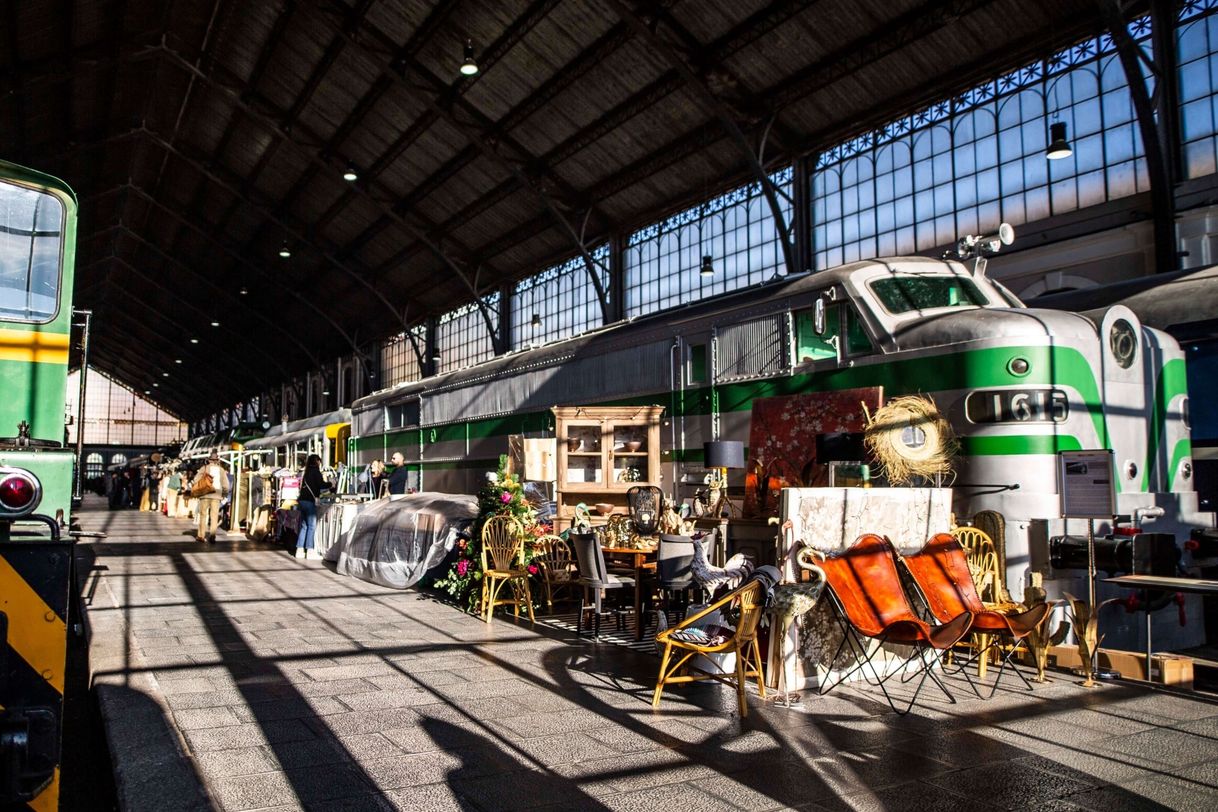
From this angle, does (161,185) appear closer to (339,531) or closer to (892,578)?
(339,531)

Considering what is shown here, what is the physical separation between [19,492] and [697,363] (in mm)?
7966

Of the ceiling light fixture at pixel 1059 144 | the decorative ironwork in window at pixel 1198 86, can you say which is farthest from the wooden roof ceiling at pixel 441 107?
the ceiling light fixture at pixel 1059 144

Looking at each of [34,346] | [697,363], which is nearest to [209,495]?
[697,363]

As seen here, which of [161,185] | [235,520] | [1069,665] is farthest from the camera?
[161,185]

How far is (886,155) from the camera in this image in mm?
17078

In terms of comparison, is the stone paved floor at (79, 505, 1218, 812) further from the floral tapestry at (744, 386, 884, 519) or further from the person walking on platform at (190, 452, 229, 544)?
the person walking on platform at (190, 452, 229, 544)

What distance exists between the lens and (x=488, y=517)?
29.5 feet

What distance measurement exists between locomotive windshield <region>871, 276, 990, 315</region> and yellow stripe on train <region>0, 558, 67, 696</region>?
7530 millimetres

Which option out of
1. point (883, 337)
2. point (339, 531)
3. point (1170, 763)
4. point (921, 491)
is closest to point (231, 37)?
point (339, 531)

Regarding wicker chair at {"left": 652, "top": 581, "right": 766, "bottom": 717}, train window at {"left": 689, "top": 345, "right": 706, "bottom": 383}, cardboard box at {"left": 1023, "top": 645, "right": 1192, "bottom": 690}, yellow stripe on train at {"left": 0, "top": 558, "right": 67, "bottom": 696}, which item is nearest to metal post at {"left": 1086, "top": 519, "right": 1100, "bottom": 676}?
cardboard box at {"left": 1023, "top": 645, "right": 1192, "bottom": 690}

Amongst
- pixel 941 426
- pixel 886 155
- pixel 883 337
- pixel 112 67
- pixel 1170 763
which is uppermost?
pixel 112 67

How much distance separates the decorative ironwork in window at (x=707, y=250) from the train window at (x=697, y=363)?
8006mm

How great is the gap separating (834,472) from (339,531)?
8.63 m

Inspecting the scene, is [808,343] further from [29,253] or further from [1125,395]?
[29,253]
